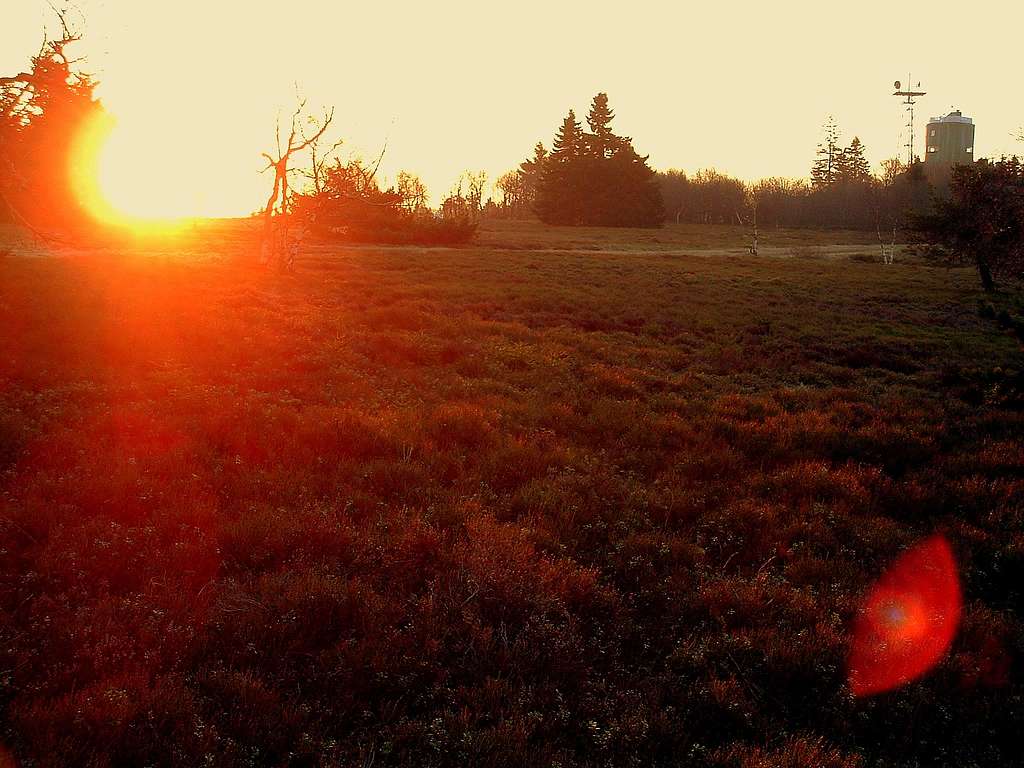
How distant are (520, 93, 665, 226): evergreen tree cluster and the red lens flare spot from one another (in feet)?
292

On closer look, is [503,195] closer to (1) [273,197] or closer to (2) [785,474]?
(1) [273,197]

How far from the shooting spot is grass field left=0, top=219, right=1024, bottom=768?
3727 mm

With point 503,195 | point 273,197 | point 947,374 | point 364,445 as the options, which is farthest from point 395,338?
point 503,195

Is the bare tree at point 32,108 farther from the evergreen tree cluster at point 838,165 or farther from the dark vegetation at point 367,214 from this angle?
the evergreen tree cluster at point 838,165

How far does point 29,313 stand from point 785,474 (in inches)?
569

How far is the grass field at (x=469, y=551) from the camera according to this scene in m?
3.73

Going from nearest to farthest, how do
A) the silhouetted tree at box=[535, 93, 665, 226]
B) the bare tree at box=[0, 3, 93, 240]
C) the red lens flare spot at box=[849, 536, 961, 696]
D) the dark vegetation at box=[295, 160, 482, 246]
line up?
the red lens flare spot at box=[849, 536, 961, 696]
the bare tree at box=[0, 3, 93, 240]
the dark vegetation at box=[295, 160, 482, 246]
the silhouetted tree at box=[535, 93, 665, 226]

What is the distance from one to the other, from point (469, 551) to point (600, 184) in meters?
90.8

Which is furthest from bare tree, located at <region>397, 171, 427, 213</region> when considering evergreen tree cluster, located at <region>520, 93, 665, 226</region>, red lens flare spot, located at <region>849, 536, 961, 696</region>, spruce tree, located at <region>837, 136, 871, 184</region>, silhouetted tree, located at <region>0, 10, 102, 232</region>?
spruce tree, located at <region>837, 136, 871, 184</region>

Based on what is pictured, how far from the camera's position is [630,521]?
6.55 m

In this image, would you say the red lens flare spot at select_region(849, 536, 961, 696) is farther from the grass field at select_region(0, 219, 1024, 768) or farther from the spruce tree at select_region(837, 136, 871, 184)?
the spruce tree at select_region(837, 136, 871, 184)

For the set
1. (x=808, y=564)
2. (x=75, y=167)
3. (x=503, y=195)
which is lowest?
(x=808, y=564)

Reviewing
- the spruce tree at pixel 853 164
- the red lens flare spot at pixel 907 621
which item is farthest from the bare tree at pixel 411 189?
the spruce tree at pixel 853 164

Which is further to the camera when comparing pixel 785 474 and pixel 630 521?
pixel 785 474
